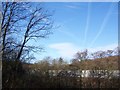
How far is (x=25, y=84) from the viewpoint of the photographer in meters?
4.80

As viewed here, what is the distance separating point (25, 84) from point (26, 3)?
58.8 inches

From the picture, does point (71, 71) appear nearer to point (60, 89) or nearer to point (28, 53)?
point (60, 89)

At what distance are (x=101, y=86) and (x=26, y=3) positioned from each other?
87.2 inches

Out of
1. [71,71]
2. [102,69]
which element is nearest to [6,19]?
[71,71]

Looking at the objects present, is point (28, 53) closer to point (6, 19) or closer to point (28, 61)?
point (28, 61)

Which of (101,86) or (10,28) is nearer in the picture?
(10,28)

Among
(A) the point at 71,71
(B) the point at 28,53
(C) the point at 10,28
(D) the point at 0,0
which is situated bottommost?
(A) the point at 71,71

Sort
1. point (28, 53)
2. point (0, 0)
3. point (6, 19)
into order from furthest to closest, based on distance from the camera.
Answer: point (28, 53) → point (6, 19) → point (0, 0)

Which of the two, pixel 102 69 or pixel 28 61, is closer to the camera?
pixel 28 61

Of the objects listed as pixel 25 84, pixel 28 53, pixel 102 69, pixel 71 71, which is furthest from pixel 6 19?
pixel 102 69

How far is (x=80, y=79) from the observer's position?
5176 millimetres

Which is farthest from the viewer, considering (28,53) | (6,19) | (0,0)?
(28,53)

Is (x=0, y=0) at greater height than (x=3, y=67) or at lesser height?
greater

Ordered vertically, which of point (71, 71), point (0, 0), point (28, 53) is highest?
point (0, 0)
